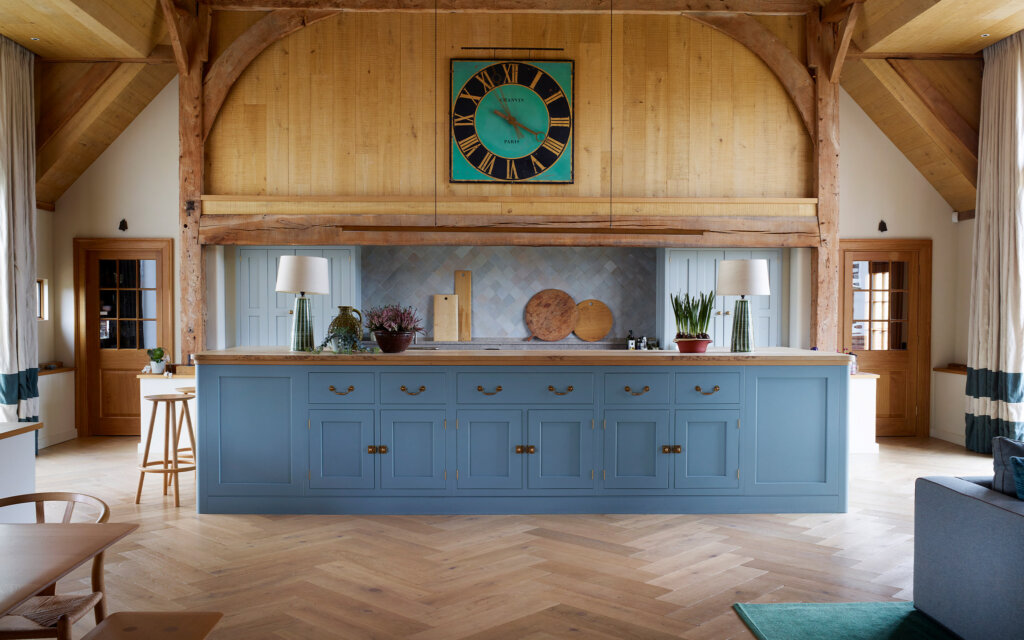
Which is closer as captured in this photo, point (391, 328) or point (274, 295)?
point (391, 328)

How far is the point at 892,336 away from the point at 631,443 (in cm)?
492

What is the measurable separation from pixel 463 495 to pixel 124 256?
544cm

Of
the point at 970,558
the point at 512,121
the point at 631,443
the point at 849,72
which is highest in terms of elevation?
the point at 849,72

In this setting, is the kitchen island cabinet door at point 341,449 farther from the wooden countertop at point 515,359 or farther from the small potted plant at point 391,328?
the small potted plant at point 391,328

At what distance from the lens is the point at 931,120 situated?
23.4 feet

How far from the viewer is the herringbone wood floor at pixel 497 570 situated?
3121 millimetres

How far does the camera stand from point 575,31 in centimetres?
681

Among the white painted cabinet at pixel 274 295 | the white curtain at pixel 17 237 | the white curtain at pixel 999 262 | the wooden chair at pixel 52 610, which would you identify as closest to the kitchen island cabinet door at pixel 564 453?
the wooden chair at pixel 52 610

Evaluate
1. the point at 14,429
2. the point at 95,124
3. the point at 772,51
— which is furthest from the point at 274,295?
the point at 772,51

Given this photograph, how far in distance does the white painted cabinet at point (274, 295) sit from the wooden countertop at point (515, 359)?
2520 millimetres

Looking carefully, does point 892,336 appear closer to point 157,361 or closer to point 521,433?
point 521,433

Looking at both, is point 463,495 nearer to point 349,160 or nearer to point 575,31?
point 349,160

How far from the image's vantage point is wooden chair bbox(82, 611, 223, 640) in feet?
6.43

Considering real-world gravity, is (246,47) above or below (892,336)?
above
